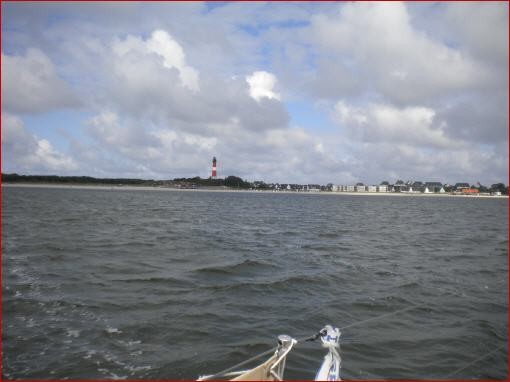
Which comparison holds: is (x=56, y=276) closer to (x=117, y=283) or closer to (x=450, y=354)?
(x=117, y=283)

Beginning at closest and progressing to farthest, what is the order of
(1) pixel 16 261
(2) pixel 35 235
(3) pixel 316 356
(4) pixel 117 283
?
(3) pixel 316 356 < (4) pixel 117 283 < (1) pixel 16 261 < (2) pixel 35 235

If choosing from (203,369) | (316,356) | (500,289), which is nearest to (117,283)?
(203,369)

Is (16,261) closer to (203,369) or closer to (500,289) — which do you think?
(203,369)

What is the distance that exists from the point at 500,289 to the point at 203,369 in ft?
51.4

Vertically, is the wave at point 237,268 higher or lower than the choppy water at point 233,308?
higher

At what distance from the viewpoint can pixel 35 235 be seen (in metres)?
31.2

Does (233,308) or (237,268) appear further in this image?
(237,268)

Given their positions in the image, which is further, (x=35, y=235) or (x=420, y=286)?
(x=35, y=235)

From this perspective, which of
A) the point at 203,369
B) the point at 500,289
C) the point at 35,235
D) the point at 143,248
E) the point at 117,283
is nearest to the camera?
the point at 203,369

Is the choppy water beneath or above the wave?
beneath

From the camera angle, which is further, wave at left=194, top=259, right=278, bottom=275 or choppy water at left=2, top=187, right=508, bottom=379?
wave at left=194, top=259, right=278, bottom=275

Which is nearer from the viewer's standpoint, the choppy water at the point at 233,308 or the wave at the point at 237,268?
the choppy water at the point at 233,308

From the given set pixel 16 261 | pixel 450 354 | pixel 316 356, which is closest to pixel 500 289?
pixel 450 354

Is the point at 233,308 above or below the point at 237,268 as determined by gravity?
below
